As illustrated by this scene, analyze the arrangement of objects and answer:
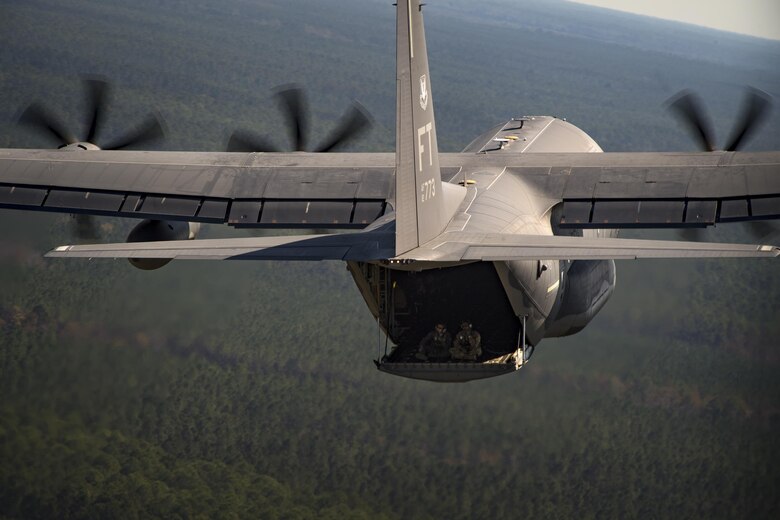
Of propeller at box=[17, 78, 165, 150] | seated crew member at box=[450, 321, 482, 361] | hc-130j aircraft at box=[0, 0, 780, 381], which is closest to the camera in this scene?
hc-130j aircraft at box=[0, 0, 780, 381]

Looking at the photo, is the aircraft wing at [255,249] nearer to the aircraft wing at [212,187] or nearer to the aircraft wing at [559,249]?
the aircraft wing at [559,249]

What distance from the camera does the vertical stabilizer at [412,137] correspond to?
71.7 ft

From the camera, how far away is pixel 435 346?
2628cm

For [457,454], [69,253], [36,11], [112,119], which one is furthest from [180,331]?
[36,11]

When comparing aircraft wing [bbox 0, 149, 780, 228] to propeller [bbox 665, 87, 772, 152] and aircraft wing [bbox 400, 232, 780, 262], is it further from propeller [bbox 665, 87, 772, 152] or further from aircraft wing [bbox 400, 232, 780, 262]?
aircraft wing [bbox 400, 232, 780, 262]

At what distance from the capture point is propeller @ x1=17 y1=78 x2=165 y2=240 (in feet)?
113

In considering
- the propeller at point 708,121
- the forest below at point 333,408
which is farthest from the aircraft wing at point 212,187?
the propeller at point 708,121

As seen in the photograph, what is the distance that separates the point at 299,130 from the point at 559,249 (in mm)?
16007

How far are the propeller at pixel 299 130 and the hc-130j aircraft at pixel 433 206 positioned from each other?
116mm

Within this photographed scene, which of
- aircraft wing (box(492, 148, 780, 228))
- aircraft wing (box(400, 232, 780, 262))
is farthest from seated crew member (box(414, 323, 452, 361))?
aircraft wing (box(492, 148, 780, 228))

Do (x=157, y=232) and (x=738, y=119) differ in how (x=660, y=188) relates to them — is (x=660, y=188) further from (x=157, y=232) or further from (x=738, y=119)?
(x=157, y=232)

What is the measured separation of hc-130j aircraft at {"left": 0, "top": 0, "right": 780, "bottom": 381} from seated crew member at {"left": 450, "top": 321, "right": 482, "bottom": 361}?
0.20 metres

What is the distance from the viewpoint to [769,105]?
35031mm

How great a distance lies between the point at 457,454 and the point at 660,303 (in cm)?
839
